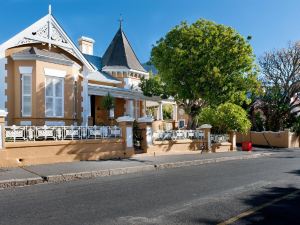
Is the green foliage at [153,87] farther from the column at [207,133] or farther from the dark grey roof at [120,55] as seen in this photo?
the column at [207,133]

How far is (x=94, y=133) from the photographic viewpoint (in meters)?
14.2

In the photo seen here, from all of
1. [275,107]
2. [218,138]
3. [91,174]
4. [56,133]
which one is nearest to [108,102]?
[218,138]

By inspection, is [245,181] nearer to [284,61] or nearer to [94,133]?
[94,133]

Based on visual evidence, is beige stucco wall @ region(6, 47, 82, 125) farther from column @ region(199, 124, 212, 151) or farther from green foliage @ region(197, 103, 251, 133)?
green foliage @ region(197, 103, 251, 133)

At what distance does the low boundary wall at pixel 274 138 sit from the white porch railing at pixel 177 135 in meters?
13.2

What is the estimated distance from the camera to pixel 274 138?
101 feet

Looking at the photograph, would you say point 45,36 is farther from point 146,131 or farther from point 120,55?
point 120,55

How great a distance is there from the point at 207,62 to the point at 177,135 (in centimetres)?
533

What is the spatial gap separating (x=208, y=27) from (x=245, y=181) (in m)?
14.1

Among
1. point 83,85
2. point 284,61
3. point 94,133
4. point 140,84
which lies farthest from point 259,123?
point 94,133

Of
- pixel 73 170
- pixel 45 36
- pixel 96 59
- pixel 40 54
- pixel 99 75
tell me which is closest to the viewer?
pixel 73 170

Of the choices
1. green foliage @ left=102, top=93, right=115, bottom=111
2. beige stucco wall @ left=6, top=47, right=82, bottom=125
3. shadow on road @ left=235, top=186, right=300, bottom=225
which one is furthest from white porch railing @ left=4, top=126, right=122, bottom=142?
shadow on road @ left=235, top=186, right=300, bottom=225

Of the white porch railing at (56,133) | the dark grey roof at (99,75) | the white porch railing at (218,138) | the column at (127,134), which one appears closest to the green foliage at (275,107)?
the white porch railing at (218,138)

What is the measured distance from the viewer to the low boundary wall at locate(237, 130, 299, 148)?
99.0 feet
